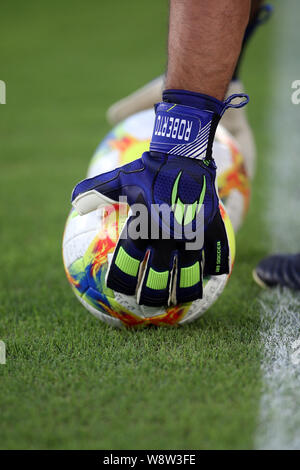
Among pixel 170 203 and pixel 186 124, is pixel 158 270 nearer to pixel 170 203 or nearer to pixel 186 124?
pixel 170 203

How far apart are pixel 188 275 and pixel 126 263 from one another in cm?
21

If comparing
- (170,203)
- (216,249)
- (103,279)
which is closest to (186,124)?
(170,203)

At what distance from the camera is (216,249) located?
1817mm

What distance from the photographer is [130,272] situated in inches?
69.7

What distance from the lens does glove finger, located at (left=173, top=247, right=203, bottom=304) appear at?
1.77 m

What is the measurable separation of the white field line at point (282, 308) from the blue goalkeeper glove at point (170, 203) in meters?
0.35

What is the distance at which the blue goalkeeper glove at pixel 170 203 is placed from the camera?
1674 mm

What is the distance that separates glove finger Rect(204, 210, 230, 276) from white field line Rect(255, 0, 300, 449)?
11.0 inches

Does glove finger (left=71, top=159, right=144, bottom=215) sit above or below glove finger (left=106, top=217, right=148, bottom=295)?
above

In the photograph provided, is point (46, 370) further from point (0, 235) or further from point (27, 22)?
point (27, 22)

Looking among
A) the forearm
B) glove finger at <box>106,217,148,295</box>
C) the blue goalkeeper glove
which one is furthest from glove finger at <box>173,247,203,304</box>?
the forearm

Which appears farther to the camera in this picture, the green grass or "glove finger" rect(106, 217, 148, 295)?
"glove finger" rect(106, 217, 148, 295)

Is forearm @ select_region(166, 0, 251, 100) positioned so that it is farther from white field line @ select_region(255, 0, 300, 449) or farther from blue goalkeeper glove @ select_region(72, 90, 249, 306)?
white field line @ select_region(255, 0, 300, 449)

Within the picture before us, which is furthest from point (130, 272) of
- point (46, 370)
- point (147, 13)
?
point (147, 13)
